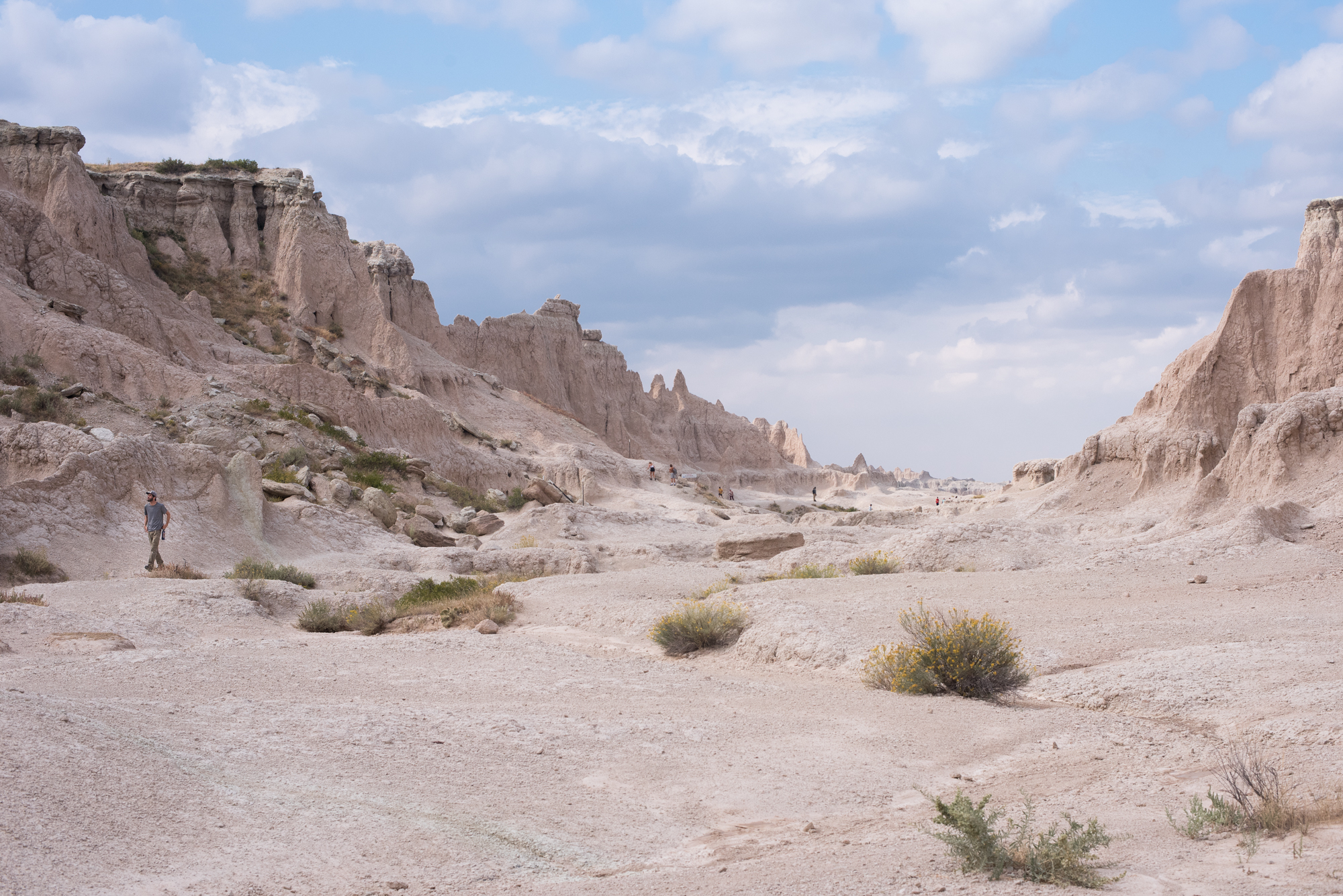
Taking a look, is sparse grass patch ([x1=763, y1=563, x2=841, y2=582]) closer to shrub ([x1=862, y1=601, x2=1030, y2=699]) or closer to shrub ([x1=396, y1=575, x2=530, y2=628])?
shrub ([x1=396, y1=575, x2=530, y2=628])

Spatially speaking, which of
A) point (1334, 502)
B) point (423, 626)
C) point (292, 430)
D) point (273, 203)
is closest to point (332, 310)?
point (273, 203)

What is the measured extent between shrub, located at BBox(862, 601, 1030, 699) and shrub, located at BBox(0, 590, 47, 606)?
412 inches

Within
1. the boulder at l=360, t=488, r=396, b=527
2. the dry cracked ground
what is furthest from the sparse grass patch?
the boulder at l=360, t=488, r=396, b=527

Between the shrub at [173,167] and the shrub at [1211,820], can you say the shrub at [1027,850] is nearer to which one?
the shrub at [1211,820]

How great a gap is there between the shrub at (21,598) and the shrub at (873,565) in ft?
37.8

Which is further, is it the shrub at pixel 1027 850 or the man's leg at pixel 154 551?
the man's leg at pixel 154 551

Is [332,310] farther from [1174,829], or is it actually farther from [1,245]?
[1174,829]

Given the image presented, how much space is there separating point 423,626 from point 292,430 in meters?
15.8

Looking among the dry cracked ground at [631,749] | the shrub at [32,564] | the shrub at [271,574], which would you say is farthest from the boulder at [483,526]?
the dry cracked ground at [631,749]

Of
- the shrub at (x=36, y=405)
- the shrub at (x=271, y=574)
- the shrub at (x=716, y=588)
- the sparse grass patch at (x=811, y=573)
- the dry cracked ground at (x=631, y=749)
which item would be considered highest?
the shrub at (x=36, y=405)

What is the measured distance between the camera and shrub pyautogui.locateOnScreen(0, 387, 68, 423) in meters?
20.8

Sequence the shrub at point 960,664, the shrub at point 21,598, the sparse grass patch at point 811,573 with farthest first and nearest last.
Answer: the sparse grass patch at point 811,573, the shrub at point 21,598, the shrub at point 960,664

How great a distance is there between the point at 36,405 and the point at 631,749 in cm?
2012

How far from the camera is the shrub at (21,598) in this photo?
1195 cm
